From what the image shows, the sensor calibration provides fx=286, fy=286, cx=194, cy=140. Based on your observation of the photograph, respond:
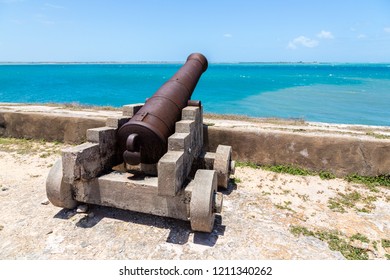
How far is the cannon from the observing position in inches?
137

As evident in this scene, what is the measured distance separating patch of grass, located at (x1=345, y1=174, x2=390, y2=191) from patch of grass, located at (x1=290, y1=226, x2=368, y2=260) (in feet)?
7.15

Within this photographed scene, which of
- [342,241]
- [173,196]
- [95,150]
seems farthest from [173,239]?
[342,241]

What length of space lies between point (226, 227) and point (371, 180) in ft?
11.3

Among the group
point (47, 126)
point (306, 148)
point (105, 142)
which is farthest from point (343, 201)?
point (47, 126)

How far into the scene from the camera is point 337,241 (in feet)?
11.8

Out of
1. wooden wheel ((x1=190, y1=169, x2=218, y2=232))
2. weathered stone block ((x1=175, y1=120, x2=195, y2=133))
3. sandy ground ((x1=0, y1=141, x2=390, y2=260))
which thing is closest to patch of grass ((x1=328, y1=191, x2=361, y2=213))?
sandy ground ((x1=0, y1=141, x2=390, y2=260))

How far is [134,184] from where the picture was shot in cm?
379

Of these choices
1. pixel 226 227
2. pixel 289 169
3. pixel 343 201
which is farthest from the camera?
pixel 289 169

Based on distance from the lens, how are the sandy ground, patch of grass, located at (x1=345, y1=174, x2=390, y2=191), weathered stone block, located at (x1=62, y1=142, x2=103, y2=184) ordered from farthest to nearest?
patch of grass, located at (x1=345, y1=174, x2=390, y2=191)
weathered stone block, located at (x1=62, y1=142, x2=103, y2=184)
the sandy ground

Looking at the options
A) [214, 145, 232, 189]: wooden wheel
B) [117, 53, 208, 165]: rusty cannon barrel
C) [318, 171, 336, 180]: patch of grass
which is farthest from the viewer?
[318, 171, 336, 180]: patch of grass

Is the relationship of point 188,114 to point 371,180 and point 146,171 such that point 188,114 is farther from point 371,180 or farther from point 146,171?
point 371,180

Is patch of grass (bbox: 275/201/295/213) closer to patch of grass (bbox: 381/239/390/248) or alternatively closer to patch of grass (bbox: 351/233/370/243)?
patch of grass (bbox: 351/233/370/243)

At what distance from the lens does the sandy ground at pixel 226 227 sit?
3.35 metres
